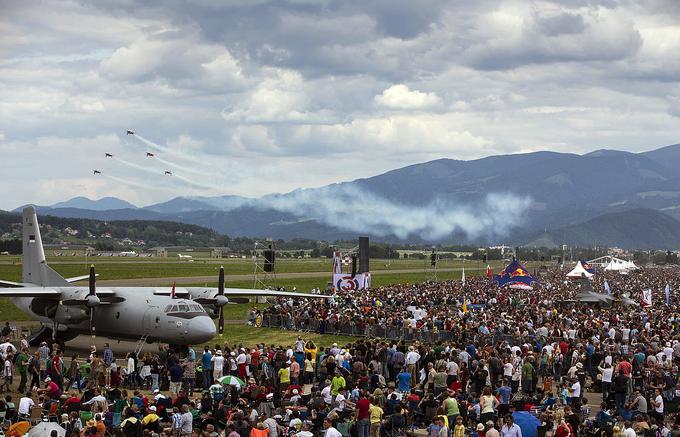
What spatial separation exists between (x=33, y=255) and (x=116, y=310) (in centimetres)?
892

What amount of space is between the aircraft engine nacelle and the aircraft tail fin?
3923 mm

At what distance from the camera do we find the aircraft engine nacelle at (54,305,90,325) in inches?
1452

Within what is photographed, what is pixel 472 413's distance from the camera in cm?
2100

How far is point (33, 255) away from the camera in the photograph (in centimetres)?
4250

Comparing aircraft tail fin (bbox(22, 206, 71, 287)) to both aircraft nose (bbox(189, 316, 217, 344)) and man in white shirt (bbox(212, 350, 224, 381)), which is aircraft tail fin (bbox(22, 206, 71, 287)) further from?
man in white shirt (bbox(212, 350, 224, 381))

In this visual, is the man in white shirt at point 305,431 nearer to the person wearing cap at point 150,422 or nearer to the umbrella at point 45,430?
the person wearing cap at point 150,422

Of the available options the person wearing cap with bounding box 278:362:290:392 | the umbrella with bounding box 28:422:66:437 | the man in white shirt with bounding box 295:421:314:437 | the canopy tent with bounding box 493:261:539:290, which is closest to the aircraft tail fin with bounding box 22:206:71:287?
the person wearing cap with bounding box 278:362:290:392

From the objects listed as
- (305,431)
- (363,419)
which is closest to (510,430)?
(363,419)

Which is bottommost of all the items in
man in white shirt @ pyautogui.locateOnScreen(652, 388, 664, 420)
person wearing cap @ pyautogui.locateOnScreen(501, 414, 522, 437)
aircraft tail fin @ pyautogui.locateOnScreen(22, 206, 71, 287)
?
man in white shirt @ pyautogui.locateOnScreen(652, 388, 664, 420)

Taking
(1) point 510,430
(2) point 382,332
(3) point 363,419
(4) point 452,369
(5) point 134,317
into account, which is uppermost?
(5) point 134,317

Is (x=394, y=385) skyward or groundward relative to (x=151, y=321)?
groundward

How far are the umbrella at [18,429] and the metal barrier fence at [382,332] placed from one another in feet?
58.1

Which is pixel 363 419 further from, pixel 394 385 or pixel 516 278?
pixel 516 278

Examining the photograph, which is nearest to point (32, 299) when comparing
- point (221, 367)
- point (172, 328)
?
point (172, 328)
